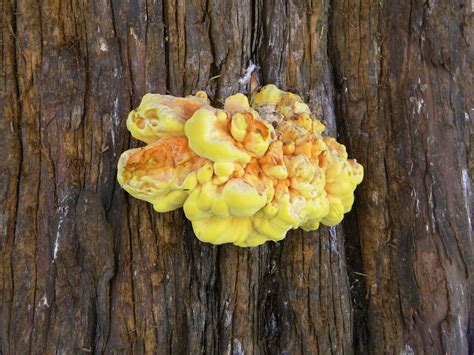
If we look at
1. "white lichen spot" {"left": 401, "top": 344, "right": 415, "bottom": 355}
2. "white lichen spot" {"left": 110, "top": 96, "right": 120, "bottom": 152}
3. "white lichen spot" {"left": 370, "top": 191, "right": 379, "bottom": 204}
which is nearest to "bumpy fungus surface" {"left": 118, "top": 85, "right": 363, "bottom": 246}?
"white lichen spot" {"left": 110, "top": 96, "right": 120, "bottom": 152}

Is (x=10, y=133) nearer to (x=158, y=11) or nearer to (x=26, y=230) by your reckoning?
(x=26, y=230)

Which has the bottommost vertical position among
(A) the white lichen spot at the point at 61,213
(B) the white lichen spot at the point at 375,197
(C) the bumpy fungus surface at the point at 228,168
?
(A) the white lichen spot at the point at 61,213

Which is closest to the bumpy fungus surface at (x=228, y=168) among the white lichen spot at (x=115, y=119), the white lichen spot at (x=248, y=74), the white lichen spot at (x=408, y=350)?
the white lichen spot at (x=115, y=119)

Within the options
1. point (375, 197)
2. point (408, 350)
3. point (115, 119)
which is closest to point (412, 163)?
point (375, 197)

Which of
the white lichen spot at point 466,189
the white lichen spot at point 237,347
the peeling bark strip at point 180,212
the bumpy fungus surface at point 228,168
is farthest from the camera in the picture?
the white lichen spot at point 466,189

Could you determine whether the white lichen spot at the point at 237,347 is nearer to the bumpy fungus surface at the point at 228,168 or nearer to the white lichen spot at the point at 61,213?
the bumpy fungus surface at the point at 228,168

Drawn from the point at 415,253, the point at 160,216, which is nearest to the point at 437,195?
the point at 415,253
